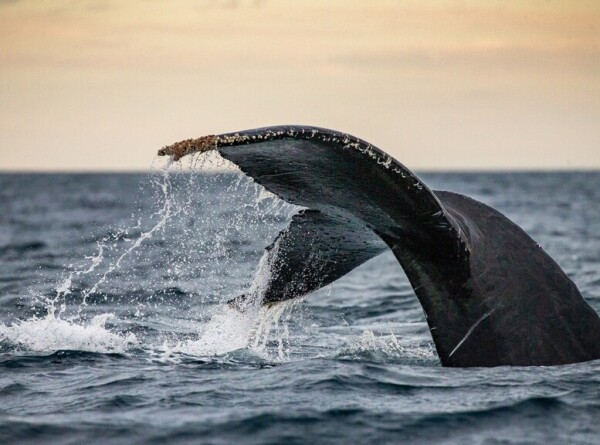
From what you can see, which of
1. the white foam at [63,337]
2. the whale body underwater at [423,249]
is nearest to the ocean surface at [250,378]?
the white foam at [63,337]

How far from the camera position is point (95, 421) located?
5945mm

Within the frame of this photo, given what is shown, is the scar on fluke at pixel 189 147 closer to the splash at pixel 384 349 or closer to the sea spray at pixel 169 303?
the sea spray at pixel 169 303

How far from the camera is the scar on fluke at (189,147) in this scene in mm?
5309

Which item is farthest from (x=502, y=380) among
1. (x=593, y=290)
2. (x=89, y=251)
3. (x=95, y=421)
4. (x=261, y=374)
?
(x=89, y=251)

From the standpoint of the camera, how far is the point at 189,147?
539cm

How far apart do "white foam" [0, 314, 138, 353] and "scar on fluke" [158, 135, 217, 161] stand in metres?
3.21

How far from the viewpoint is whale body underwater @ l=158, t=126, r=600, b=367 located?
5543 millimetres

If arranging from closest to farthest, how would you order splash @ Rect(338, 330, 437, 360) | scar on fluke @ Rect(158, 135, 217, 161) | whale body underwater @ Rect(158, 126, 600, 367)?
scar on fluke @ Rect(158, 135, 217, 161), whale body underwater @ Rect(158, 126, 600, 367), splash @ Rect(338, 330, 437, 360)

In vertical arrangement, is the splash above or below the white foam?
below

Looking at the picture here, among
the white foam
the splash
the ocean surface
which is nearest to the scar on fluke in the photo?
the ocean surface

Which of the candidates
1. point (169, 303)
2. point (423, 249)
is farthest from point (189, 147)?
point (169, 303)

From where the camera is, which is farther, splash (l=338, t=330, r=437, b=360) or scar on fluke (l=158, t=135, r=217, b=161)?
splash (l=338, t=330, r=437, b=360)

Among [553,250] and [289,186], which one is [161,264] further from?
[289,186]

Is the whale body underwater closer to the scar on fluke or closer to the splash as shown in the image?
the scar on fluke
